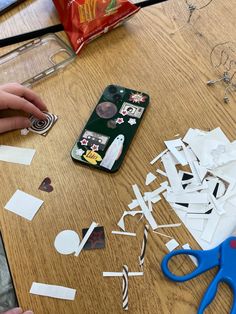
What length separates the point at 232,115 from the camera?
681mm

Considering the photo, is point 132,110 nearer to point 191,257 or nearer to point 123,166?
point 123,166

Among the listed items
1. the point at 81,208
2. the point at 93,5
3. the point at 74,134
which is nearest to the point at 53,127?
the point at 74,134

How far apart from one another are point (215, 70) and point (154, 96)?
15 centimetres

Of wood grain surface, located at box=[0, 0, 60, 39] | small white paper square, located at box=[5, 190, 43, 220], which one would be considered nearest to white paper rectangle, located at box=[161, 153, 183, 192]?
small white paper square, located at box=[5, 190, 43, 220]

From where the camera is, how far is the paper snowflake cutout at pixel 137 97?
693 millimetres

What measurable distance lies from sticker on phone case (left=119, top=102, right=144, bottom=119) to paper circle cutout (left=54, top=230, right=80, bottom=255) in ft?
0.81

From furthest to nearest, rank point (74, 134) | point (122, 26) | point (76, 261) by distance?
point (122, 26)
point (74, 134)
point (76, 261)

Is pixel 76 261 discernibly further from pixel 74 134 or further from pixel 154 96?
pixel 154 96

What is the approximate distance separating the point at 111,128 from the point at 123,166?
78mm

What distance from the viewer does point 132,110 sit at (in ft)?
2.23

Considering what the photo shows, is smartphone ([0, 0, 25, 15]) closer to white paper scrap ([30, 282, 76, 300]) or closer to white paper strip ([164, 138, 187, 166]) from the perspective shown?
white paper strip ([164, 138, 187, 166])

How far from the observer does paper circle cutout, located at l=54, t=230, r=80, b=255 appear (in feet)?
1.78

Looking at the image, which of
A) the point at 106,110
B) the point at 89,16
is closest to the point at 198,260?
the point at 106,110

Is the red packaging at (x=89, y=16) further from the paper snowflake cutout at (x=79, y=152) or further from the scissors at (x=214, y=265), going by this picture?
the scissors at (x=214, y=265)
